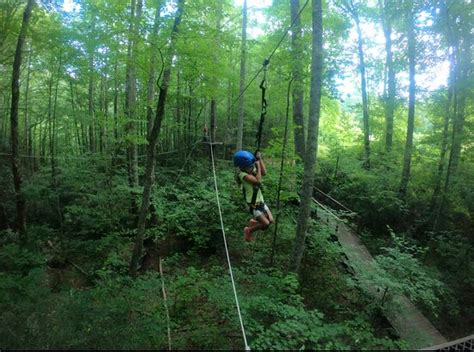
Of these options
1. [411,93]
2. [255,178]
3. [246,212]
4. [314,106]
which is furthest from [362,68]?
[255,178]

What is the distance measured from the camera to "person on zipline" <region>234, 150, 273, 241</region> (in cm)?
568

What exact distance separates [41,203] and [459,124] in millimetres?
15063

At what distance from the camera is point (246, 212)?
9.91 meters

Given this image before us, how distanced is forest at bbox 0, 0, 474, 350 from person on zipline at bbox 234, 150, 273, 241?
0.15 feet

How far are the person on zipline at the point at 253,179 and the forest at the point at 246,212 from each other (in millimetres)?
45

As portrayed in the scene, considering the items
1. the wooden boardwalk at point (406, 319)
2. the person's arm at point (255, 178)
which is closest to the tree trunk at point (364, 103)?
the wooden boardwalk at point (406, 319)

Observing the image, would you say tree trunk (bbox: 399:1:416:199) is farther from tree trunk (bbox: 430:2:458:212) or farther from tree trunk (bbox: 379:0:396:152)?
tree trunk (bbox: 379:0:396:152)

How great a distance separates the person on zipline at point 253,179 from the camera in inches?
223

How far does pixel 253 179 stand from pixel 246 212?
4348mm

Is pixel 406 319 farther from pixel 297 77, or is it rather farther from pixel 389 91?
pixel 389 91

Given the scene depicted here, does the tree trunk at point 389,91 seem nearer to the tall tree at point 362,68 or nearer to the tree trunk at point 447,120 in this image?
the tall tree at point 362,68

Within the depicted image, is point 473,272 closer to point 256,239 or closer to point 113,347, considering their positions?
point 256,239

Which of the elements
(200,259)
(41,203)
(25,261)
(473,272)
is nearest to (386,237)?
(473,272)

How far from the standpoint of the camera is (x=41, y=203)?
1303cm
